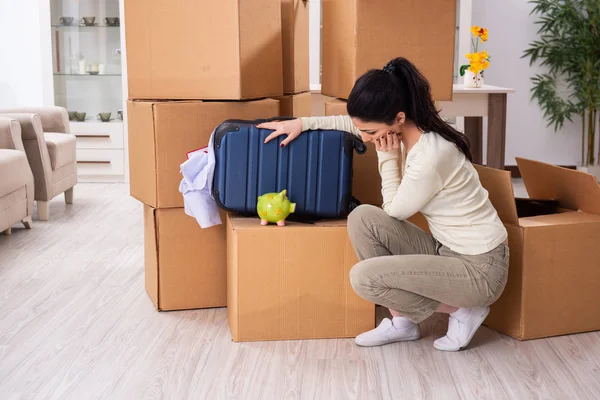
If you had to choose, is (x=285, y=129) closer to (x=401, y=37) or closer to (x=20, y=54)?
(x=401, y=37)

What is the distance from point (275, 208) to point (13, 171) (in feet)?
6.54

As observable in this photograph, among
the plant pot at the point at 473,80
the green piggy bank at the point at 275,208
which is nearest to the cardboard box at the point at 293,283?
the green piggy bank at the point at 275,208

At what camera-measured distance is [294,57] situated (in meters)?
3.14

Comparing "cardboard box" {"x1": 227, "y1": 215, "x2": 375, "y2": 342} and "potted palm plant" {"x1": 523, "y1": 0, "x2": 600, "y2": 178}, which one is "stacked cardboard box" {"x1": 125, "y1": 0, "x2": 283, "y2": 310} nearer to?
"cardboard box" {"x1": 227, "y1": 215, "x2": 375, "y2": 342}

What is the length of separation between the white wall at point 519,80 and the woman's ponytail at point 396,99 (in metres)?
3.71

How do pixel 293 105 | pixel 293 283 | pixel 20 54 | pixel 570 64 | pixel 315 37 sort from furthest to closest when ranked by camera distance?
pixel 20 54
pixel 570 64
pixel 315 37
pixel 293 105
pixel 293 283

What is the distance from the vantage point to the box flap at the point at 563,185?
2566 millimetres

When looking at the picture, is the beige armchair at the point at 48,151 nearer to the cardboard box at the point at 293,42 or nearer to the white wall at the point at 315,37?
the white wall at the point at 315,37

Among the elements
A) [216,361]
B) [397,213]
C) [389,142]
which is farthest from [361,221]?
[216,361]

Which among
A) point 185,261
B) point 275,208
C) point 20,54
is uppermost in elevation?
point 20,54

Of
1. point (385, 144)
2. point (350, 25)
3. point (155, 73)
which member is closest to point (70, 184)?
point (155, 73)

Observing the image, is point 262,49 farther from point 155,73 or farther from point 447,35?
point 447,35

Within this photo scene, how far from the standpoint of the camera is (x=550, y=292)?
2.46m

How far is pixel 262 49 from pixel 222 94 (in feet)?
0.75
